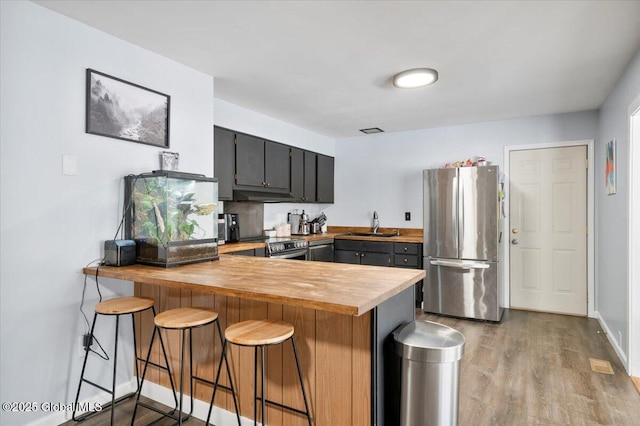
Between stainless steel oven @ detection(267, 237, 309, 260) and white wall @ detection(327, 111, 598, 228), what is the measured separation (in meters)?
1.52


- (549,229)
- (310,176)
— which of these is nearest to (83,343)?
(310,176)

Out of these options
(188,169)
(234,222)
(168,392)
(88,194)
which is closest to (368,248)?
(234,222)

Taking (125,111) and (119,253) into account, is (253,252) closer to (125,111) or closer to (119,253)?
(119,253)

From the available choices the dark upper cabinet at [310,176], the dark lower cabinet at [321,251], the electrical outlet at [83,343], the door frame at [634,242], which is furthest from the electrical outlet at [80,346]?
the door frame at [634,242]

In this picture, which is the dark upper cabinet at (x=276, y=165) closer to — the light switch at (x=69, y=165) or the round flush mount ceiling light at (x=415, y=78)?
the round flush mount ceiling light at (x=415, y=78)

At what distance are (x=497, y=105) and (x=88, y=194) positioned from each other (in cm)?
387

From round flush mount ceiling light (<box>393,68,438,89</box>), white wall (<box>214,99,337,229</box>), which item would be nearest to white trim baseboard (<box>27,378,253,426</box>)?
white wall (<box>214,99,337,229</box>)

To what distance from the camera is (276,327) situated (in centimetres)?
170

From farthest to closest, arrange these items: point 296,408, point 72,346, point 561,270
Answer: point 561,270 → point 72,346 → point 296,408

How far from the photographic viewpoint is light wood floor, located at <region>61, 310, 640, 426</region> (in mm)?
2191

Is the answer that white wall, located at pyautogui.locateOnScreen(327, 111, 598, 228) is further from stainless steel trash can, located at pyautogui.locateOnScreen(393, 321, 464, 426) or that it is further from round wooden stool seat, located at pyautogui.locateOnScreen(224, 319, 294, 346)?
round wooden stool seat, located at pyautogui.locateOnScreen(224, 319, 294, 346)

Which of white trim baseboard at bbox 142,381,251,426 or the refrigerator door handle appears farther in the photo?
the refrigerator door handle

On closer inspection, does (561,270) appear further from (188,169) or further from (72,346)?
(72,346)

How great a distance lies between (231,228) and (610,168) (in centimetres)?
363
